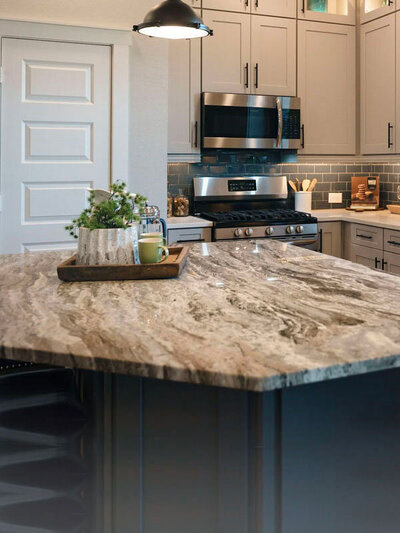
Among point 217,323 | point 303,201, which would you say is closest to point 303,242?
point 303,201

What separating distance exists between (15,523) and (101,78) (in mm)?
3078

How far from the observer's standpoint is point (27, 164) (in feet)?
12.7

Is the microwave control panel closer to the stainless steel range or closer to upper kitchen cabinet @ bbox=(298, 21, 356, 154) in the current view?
upper kitchen cabinet @ bbox=(298, 21, 356, 154)

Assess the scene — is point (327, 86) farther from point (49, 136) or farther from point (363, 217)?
point (49, 136)

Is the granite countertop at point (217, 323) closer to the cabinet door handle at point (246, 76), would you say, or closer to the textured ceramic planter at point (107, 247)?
the textured ceramic planter at point (107, 247)

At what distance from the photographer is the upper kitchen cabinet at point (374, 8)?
14.5 ft

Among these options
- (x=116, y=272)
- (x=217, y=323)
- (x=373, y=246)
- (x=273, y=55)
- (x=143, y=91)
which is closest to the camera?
(x=217, y=323)

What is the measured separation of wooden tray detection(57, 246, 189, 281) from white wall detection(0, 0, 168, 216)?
2.16m

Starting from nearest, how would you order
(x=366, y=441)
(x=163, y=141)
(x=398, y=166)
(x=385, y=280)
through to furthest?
(x=366, y=441), (x=385, y=280), (x=163, y=141), (x=398, y=166)

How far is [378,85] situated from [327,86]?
422 mm

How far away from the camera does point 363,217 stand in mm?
4555

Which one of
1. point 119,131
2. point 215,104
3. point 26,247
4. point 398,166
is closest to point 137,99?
point 119,131

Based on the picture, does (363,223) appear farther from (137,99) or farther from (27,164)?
(27,164)

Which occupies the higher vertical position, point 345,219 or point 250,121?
point 250,121
